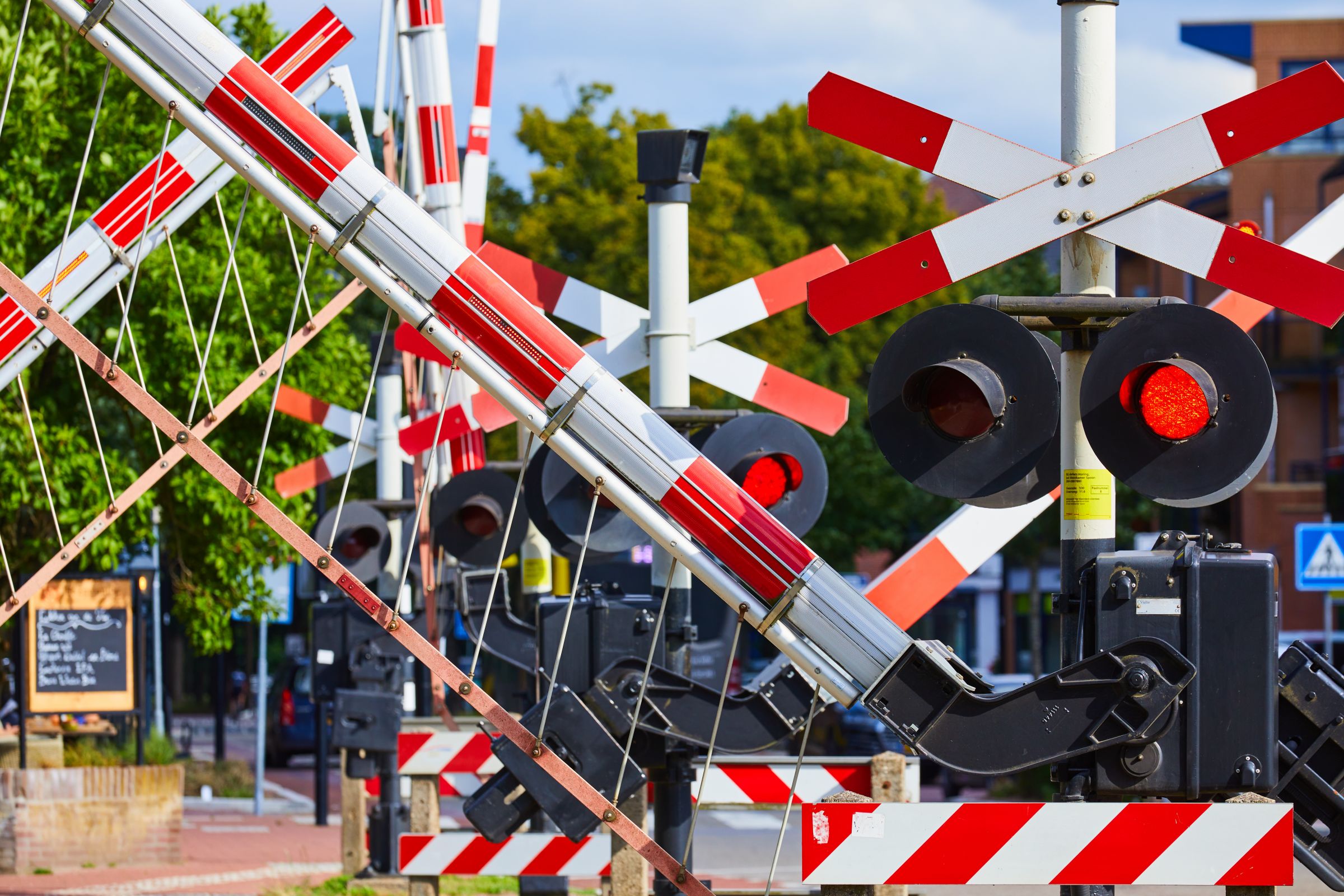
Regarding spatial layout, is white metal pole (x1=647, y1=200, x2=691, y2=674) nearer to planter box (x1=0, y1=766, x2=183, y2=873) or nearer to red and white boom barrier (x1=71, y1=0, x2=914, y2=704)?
red and white boom barrier (x1=71, y1=0, x2=914, y2=704)

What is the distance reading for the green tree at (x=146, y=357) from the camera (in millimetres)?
13383

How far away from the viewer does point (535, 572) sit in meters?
10.7

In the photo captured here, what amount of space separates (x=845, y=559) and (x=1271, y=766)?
2755cm

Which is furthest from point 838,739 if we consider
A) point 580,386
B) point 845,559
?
point 580,386

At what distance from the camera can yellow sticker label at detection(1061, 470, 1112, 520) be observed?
4.75 m

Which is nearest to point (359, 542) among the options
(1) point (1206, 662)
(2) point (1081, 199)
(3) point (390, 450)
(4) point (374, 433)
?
(3) point (390, 450)

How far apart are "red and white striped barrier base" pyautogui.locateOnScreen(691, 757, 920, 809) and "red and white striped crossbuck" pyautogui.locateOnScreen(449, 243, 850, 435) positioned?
1427 millimetres

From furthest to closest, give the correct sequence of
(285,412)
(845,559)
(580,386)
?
(845,559), (285,412), (580,386)

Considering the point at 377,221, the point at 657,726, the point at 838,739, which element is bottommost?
the point at 838,739

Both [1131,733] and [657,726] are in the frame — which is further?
[657,726]

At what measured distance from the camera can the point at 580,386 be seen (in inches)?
179

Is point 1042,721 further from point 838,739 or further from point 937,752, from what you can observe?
point 838,739

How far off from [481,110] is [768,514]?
21.9 ft

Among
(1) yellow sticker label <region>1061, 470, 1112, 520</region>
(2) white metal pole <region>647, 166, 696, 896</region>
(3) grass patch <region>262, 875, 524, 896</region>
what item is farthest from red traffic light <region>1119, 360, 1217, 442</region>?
(3) grass patch <region>262, 875, 524, 896</region>
